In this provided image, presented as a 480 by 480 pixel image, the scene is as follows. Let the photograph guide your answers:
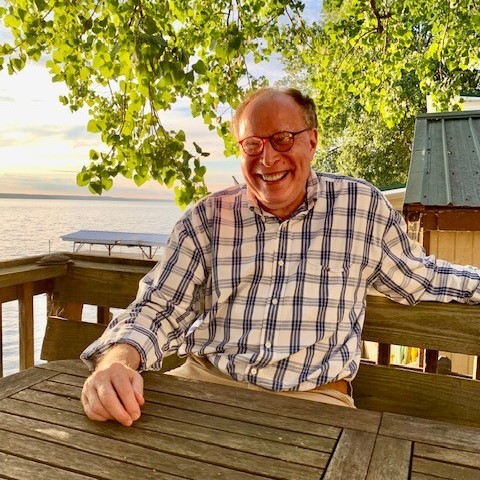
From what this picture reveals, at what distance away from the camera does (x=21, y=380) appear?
1.45 meters

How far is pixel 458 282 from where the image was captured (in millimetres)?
1809

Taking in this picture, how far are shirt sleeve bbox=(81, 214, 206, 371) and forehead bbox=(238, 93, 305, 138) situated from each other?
414 millimetres

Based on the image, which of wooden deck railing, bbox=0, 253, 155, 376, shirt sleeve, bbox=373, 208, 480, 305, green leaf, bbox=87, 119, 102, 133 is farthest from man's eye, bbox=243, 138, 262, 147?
green leaf, bbox=87, 119, 102, 133

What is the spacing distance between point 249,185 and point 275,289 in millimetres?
396

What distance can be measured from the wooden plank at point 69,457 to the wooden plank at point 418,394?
1014 mm

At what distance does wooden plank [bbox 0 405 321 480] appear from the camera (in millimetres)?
992

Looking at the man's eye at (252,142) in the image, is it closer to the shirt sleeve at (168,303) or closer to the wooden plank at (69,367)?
the shirt sleeve at (168,303)

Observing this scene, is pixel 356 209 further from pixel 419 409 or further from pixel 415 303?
pixel 419 409

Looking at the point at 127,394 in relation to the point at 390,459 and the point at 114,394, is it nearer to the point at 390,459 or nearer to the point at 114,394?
the point at 114,394

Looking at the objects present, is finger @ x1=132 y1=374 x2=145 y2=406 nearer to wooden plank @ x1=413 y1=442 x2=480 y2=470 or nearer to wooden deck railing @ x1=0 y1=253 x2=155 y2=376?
wooden plank @ x1=413 y1=442 x2=480 y2=470

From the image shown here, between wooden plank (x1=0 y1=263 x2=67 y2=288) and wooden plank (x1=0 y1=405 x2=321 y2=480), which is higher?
wooden plank (x1=0 y1=263 x2=67 y2=288)

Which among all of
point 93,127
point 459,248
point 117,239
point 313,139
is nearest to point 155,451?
point 313,139

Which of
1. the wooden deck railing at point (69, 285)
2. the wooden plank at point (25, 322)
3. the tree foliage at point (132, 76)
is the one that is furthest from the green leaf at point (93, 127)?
the wooden plank at point (25, 322)

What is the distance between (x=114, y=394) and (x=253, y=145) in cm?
103
